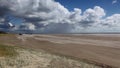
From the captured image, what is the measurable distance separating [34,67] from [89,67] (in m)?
5.16

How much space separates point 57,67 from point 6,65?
14.7 ft

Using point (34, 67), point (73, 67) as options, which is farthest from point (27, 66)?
point (73, 67)

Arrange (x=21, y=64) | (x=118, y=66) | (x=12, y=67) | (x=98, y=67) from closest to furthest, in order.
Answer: (x=12, y=67)
(x=21, y=64)
(x=98, y=67)
(x=118, y=66)

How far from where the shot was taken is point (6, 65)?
54.9ft

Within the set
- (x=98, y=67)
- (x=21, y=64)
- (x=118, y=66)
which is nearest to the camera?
(x=21, y=64)

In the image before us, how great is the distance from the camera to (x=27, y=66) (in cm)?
1689

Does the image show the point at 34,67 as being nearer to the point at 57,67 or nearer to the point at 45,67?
the point at 45,67

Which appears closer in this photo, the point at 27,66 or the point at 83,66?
the point at 27,66

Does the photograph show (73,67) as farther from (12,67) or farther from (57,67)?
(12,67)

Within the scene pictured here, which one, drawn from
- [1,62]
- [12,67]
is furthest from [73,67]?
[1,62]

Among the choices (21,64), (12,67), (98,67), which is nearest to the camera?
(12,67)

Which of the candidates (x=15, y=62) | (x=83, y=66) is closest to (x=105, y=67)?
(x=83, y=66)

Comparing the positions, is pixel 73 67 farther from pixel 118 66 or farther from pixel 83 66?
pixel 118 66

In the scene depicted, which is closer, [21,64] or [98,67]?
[21,64]
